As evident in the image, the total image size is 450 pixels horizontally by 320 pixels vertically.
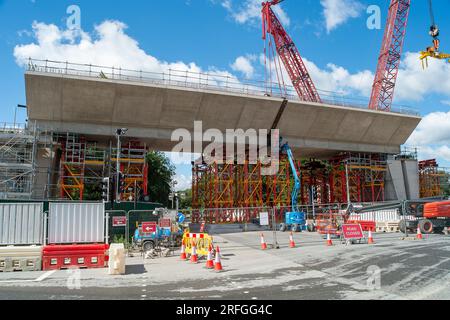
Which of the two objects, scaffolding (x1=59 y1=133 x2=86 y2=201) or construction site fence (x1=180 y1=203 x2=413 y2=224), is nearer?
construction site fence (x1=180 y1=203 x2=413 y2=224)

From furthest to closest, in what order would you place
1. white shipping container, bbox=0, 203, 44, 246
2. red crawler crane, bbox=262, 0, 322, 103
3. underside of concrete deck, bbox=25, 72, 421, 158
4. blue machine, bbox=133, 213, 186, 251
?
red crawler crane, bbox=262, 0, 322, 103 < underside of concrete deck, bbox=25, 72, 421, 158 < blue machine, bbox=133, 213, 186, 251 < white shipping container, bbox=0, 203, 44, 246

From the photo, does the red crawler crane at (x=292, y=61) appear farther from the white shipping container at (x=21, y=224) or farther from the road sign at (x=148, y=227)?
the white shipping container at (x=21, y=224)

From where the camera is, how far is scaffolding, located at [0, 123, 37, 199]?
1046 inches

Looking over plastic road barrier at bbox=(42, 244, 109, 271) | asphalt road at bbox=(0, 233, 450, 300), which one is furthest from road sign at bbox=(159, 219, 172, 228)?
plastic road barrier at bbox=(42, 244, 109, 271)

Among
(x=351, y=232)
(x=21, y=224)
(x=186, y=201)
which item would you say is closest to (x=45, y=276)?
(x=21, y=224)

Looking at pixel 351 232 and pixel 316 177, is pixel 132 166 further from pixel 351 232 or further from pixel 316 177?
pixel 316 177

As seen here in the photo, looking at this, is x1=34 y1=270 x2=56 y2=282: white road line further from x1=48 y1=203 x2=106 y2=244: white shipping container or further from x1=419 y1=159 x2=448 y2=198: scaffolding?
x1=419 y1=159 x2=448 y2=198: scaffolding

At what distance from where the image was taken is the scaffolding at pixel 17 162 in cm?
2658

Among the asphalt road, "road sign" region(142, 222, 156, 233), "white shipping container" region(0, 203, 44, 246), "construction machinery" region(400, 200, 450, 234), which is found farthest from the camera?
"construction machinery" region(400, 200, 450, 234)

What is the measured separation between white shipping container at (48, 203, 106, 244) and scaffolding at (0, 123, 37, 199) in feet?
43.5

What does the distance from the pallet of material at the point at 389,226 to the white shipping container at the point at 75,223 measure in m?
22.7

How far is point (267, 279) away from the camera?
10.9 m
